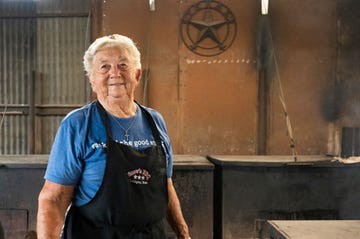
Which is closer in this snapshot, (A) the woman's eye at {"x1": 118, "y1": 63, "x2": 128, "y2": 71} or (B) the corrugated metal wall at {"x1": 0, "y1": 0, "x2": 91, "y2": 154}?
(A) the woman's eye at {"x1": 118, "y1": 63, "x2": 128, "y2": 71}

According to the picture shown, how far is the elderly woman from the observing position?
54.8 inches

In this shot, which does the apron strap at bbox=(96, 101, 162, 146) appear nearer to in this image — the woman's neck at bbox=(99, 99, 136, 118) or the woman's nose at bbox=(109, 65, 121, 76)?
the woman's neck at bbox=(99, 99, 136, 118)

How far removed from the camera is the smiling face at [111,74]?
59.8 inches

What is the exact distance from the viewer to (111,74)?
151 centimetres

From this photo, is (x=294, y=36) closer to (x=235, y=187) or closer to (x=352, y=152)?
(x=352, y=152)

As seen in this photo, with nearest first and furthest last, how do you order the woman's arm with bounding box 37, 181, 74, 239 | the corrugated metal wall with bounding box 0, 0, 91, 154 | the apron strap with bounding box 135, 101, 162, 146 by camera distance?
1. the woman's arm with bounding box 37, 181, 74, 239
2. the apron strap with bounding box 135, 101, 162, 146
3. the corrugated metal wall with bounding box 0, 0, 91, 154

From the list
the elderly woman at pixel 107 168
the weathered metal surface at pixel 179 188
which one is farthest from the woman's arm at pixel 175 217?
the weathered metal surface at pixel 179 188

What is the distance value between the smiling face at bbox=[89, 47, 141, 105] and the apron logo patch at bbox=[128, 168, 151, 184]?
0.34 meters

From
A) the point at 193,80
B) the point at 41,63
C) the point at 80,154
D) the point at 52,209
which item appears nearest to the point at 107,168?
the point at 80,154

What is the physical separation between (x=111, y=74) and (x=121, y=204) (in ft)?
1.93

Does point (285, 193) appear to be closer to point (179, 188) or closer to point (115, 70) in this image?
point (179, 188)

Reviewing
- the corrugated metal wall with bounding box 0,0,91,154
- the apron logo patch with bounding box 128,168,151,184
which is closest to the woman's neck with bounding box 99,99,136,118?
the apron logo patch with bounding box 128,168,151,184

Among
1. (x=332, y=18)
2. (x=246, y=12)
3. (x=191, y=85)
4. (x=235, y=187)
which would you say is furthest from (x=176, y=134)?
(x=332, y=18)

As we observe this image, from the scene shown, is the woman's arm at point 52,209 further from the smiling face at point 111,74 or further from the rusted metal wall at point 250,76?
the rusted metal wall at point 250,76
